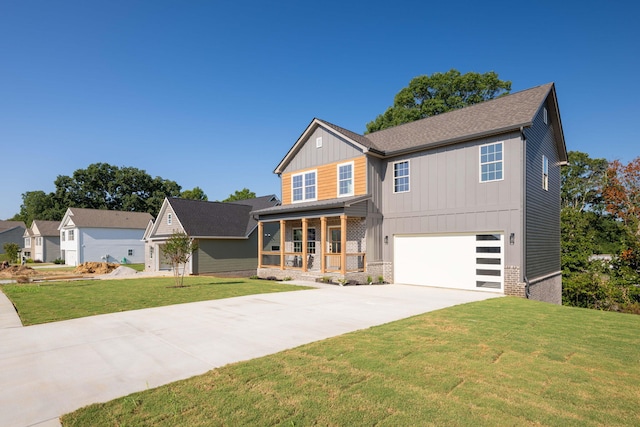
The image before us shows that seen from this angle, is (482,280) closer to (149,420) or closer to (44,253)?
(149,420)

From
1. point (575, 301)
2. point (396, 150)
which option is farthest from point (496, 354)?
point (575, 301)

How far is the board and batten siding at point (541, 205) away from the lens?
13.3 metres

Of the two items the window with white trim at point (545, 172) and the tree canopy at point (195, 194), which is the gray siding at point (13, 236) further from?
the window with white trim at point (545, 172)

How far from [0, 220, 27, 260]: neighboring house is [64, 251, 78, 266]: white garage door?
963 inches

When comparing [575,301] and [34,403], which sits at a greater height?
[34,403]

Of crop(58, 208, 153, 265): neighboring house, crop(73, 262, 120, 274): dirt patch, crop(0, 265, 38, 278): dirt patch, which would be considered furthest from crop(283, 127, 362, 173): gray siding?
crop(58, 208, 153, 265): neighboring house

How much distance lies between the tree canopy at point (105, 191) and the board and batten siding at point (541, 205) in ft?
198

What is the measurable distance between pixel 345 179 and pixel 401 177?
2.91 m

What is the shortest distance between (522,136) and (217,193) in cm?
5763

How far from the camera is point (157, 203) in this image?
61.5 m

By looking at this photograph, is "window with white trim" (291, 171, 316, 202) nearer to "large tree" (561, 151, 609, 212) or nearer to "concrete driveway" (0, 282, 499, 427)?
"concrete driveway" (0, 282, 499, 427)

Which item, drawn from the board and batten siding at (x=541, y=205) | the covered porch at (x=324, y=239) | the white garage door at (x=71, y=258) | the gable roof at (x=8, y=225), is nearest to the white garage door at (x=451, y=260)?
the board and batten siding at (x=541, y=205)

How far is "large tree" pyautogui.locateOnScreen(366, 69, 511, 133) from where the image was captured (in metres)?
33.3

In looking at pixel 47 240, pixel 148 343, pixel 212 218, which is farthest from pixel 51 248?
pixel 148 343
